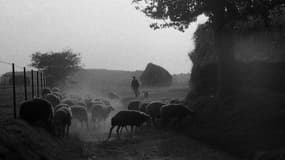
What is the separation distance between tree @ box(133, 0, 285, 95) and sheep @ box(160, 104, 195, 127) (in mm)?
1683

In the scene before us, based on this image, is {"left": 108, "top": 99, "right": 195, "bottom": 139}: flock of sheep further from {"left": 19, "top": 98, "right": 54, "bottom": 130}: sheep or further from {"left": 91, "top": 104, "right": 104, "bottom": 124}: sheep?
{"left": 19, "top": 98, "right": 54, "bottom": 130}: sheep

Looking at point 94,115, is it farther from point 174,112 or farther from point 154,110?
point 174,112

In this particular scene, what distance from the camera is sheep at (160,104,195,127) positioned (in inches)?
709

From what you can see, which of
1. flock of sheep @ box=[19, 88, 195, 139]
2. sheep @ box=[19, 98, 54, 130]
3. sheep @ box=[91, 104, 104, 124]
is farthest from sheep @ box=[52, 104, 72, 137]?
sheep @ box=[91, 104, 104, 124]

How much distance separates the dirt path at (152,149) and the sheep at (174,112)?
2.21 meters

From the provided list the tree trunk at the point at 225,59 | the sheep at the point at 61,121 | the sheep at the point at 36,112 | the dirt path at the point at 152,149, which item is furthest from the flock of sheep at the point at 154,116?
the sheep at the point at 36,112

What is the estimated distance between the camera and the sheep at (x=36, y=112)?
1297 cm

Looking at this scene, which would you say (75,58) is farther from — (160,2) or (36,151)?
(36,151)

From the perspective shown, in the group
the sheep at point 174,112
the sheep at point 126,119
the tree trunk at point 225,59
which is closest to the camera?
the sheep at point 126,119

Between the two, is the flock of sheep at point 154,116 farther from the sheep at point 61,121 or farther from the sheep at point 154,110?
the sheep at point 61,121

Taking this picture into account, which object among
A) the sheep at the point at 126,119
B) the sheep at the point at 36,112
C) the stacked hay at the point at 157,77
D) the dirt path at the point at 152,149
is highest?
the stacked hay at the point at 157,77

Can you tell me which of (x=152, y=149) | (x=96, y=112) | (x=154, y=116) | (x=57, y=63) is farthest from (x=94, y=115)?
(x=57, y=63)

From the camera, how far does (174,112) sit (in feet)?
59.0

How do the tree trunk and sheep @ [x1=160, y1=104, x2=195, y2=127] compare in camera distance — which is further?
sheep @ [x1=160, y1=104, x2=195, y2=127]
